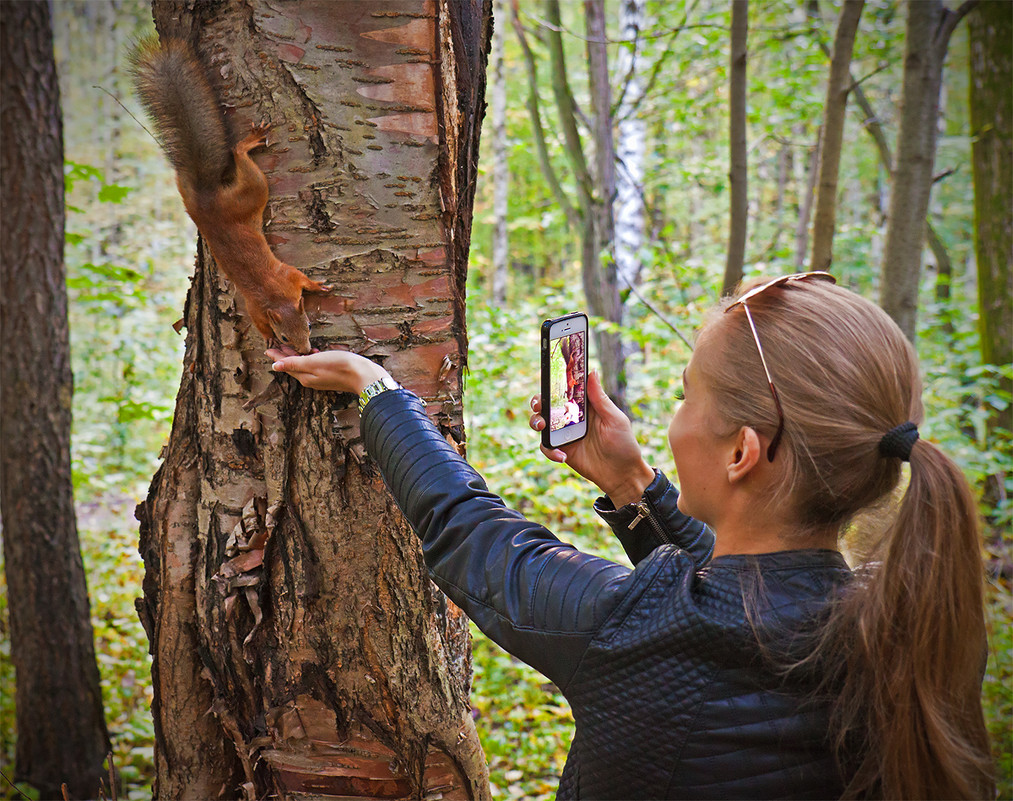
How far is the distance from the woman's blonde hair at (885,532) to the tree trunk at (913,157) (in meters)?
3.92

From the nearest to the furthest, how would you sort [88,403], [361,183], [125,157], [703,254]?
[361,183]
[88,403]
[125,157]
[703,254]

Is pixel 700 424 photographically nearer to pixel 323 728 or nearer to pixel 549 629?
pixel 549 629

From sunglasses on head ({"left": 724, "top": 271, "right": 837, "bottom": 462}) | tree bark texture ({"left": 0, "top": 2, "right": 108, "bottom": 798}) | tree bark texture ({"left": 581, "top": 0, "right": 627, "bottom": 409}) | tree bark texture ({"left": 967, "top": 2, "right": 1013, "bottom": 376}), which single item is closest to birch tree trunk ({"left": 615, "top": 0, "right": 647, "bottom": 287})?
tree bark texture ({"left": 581, "top": 0, "right": 627, "bottom": 409})

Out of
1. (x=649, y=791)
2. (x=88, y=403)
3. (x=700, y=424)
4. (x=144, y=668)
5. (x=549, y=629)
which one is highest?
(x=700, y=424)

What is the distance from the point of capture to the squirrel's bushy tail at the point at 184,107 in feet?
5.28

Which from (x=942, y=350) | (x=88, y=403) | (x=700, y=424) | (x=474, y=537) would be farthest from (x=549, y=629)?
(x=88, y=403)

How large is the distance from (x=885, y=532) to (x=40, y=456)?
13.9ft

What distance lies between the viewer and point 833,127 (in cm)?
437

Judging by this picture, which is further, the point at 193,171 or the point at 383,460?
the point at 193,171

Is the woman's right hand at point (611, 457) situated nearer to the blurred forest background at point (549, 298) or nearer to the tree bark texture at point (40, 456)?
the blurred forest background at point (549, 298)

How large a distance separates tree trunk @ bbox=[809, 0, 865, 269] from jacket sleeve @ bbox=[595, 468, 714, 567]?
10.6ft

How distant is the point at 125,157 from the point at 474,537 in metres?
12.5

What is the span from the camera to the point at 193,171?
1661mm

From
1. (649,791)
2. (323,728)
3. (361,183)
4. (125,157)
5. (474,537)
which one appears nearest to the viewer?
(649,791)
